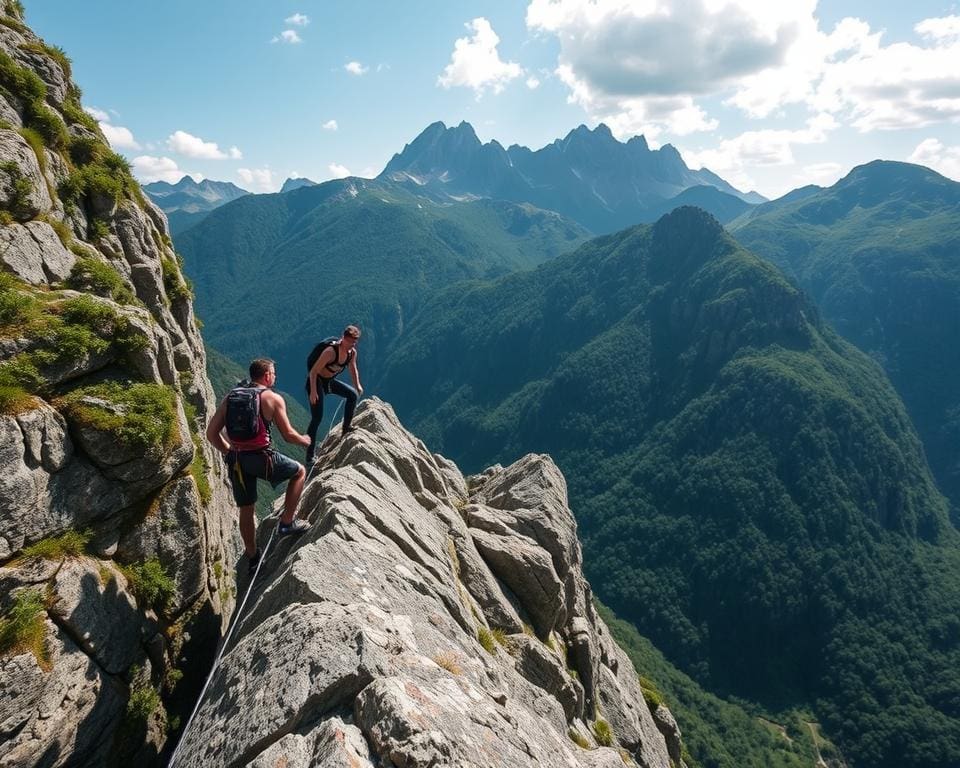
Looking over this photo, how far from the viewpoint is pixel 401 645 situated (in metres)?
10.2

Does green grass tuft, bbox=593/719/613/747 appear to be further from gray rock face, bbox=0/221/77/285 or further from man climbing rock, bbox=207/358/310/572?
gray rock face, bbox=0/221/77/285

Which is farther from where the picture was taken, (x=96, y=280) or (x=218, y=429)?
(x=96, y=280)

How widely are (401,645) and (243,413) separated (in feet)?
21.4

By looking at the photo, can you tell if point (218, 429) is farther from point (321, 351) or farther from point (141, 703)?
point (321, 351)

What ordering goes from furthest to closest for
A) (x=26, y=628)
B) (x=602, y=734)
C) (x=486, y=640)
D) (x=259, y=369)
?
(x=602, y=734), (x=486, y=640), (x=259, y=369), (x=26, y=628)

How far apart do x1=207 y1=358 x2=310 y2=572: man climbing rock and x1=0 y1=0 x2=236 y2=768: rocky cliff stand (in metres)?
1.06

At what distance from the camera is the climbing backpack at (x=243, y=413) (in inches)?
500

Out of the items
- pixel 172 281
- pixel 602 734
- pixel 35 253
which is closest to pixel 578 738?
pixel 602 734

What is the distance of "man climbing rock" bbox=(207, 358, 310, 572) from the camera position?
501 inches

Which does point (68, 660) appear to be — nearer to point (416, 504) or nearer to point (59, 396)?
point (59, 396)

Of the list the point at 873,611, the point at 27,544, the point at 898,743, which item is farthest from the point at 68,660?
the point at 873,611

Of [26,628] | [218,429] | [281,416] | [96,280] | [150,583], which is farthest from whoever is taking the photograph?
[96,280]

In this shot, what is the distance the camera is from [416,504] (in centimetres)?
2073

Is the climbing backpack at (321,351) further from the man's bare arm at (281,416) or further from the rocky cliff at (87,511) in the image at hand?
the man's bare arm at (281,416)
